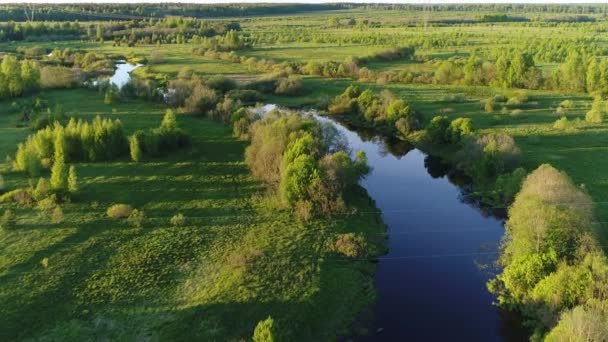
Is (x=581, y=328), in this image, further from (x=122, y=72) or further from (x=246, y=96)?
(x=122, y=72)

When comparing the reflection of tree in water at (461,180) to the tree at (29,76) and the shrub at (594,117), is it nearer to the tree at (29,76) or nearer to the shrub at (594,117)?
the shrub at (594,117)

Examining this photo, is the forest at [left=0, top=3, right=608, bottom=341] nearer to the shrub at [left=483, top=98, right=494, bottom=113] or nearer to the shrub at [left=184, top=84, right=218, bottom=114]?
the shrub at [left=184, top=84, right=218, bottom=114]

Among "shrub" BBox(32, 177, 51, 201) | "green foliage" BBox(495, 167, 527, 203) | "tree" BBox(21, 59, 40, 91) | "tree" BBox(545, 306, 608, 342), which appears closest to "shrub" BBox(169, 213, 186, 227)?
"shrub" BBox(32, 177, 51, 201)

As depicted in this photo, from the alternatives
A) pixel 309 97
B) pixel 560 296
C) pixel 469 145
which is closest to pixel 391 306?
pixel 560 296

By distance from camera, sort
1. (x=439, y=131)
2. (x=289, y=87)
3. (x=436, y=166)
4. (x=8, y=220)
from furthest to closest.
Answer: (x=289, y=87) → (x=439, y=131) → (x=436, y=166) → (x=8, y=220)

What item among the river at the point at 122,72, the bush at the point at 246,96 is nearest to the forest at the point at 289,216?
the bush at the point at 246,96

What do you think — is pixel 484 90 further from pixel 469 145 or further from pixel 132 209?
pixel 132 209

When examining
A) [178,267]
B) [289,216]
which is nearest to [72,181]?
[178,267]
